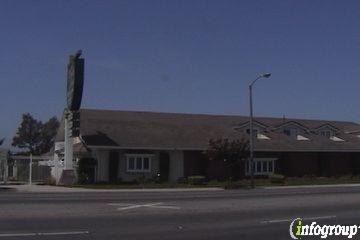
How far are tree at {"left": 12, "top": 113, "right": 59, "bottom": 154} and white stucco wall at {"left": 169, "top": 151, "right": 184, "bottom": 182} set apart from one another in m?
47.7

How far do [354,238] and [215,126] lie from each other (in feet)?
154

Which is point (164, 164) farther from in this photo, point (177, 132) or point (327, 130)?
point (327, 130)

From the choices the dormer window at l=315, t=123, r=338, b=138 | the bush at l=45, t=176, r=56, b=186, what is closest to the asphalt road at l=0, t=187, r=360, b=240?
the bush at l=45, t=176, r=56, b=186

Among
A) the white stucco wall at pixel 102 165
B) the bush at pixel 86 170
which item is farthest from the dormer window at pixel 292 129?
the bush at pixel 86 170

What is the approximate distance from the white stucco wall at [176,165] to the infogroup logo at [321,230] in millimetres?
36511

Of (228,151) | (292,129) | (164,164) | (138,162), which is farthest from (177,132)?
(292,129)

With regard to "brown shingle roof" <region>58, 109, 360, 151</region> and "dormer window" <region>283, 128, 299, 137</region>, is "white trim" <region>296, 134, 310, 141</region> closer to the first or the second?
"dormer window" <region>283, 128, 299, 137</region>

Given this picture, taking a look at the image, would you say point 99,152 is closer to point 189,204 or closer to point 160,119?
point 160,119

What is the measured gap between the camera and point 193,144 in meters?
54.1

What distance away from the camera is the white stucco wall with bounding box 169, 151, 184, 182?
53.1 meters

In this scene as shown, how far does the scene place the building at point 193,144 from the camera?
51000 millimetres

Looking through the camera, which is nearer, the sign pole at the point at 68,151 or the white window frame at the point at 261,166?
the sign pole at the point at 68,151

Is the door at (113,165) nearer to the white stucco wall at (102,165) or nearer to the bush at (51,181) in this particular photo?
the white stucco wall at (102,165)

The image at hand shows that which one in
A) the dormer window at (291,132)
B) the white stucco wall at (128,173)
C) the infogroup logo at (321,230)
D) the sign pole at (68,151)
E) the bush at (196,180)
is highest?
the dormer window at (291,132)
